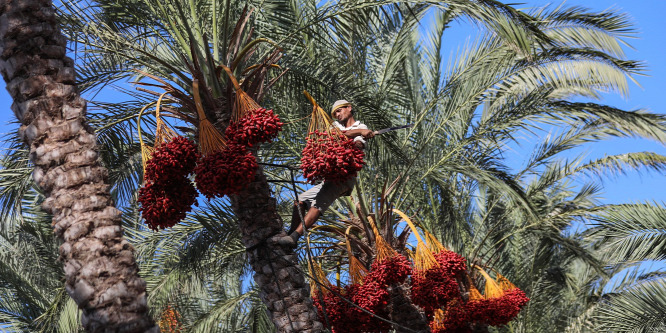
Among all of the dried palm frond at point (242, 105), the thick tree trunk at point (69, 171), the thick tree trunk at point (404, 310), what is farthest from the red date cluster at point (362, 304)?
the thick tree trunk at point (69, 171)

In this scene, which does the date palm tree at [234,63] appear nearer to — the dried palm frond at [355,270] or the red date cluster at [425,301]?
the red date cluster at [425,301]

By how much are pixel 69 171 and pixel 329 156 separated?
190 centimetres

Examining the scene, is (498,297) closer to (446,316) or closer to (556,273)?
(446,316)

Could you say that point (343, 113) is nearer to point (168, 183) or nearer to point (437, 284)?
point (168, 183)

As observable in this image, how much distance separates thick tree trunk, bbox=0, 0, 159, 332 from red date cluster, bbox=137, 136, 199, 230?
0.86 metres

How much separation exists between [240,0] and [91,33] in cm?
208

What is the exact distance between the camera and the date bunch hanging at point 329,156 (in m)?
5.79

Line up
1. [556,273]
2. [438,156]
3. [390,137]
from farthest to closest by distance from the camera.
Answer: [556,273]
[438,156]
[390,137]

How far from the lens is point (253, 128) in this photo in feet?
18.6

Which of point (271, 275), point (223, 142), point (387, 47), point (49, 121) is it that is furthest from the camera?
point (387, 47)

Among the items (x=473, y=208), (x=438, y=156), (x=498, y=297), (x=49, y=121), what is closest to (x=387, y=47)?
(x=438, y=156)

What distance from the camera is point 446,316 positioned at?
8633 millimetres

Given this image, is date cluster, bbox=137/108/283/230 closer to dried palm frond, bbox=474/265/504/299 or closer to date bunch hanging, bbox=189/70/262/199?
date bunch hanging, bbox=189/70/262/199

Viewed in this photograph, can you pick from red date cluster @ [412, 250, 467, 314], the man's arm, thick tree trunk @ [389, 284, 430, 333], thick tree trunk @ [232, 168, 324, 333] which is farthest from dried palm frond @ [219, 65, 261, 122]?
thick tree trunk @ [389, 284, 430, 333]
